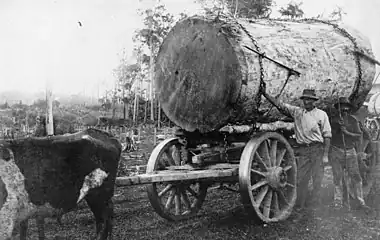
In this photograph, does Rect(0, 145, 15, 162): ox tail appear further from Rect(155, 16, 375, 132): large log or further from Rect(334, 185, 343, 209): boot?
Rect(334, 185, 343, 209): boot

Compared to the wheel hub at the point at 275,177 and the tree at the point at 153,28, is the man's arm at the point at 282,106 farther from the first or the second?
the tree at the point at 153,28

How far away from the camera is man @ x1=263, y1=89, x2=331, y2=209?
6.10m

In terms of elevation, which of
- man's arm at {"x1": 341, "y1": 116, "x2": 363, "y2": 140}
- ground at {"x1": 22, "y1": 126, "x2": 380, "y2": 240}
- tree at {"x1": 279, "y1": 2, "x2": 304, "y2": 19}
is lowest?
ground at {"x1": 22, "y1": 126, "x2": 380, "y2": 240}

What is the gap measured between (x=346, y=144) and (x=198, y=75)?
2.58 meters

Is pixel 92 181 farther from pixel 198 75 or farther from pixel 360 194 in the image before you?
pixel 360 194

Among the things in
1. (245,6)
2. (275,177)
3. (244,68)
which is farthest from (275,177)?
(245,6)

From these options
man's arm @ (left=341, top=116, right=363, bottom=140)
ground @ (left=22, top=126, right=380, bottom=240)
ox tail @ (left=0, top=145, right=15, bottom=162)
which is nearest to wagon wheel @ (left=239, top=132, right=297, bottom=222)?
ground @ (left=22, top=126, right=380, bottom=240)

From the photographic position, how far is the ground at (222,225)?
17.6 ft

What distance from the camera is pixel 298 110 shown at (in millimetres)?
6160

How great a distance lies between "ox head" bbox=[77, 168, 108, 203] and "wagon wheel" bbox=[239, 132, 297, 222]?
172cm

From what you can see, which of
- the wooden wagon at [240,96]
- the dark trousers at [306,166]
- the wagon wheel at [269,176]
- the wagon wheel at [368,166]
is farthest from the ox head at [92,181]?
the wagon wheel at [368,166]

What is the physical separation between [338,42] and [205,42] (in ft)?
7.78

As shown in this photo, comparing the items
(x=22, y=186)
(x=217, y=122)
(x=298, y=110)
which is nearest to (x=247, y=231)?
(x=217, y=122)

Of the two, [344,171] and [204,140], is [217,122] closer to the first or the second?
[204,140]
